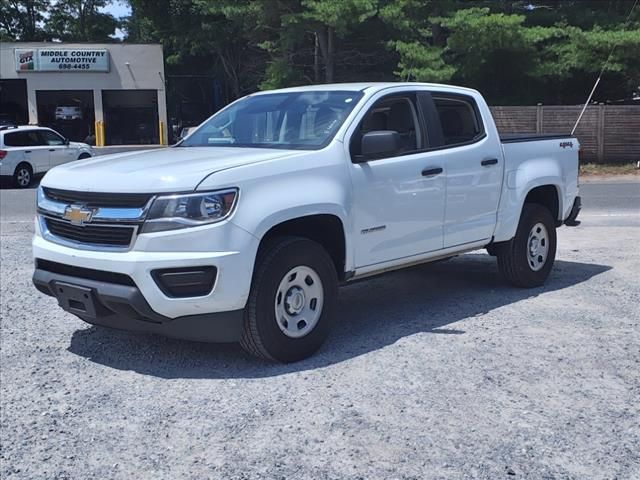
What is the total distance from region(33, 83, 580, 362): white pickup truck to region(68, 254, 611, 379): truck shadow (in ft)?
0.97

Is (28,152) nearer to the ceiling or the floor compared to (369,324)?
nearer to the ceiling

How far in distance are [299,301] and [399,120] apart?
201 cm

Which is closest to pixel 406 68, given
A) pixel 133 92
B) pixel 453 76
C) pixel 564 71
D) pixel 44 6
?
pixel 453 76

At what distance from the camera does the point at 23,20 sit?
5894cm

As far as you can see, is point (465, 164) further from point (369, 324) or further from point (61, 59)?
point (61, 59)

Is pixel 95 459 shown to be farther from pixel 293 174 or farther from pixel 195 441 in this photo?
pixel 293 174

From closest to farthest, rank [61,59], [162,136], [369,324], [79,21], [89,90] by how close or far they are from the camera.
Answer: [369,324] < [61,59] < [89,90] < [162,136] < [79,21]

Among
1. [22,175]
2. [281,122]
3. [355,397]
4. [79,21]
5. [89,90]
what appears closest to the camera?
[355,397]

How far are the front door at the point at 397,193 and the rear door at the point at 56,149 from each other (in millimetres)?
Answer: 17120

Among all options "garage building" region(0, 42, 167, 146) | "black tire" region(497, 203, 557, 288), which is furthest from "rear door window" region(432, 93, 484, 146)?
"garage building" region(0, 42, 167, 146)

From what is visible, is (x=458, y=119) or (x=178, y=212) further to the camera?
(x=458, y=119)

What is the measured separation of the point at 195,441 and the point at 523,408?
1880mm

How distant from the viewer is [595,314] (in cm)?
654

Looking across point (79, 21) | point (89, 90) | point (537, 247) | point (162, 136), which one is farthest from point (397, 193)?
point (79, 21)
